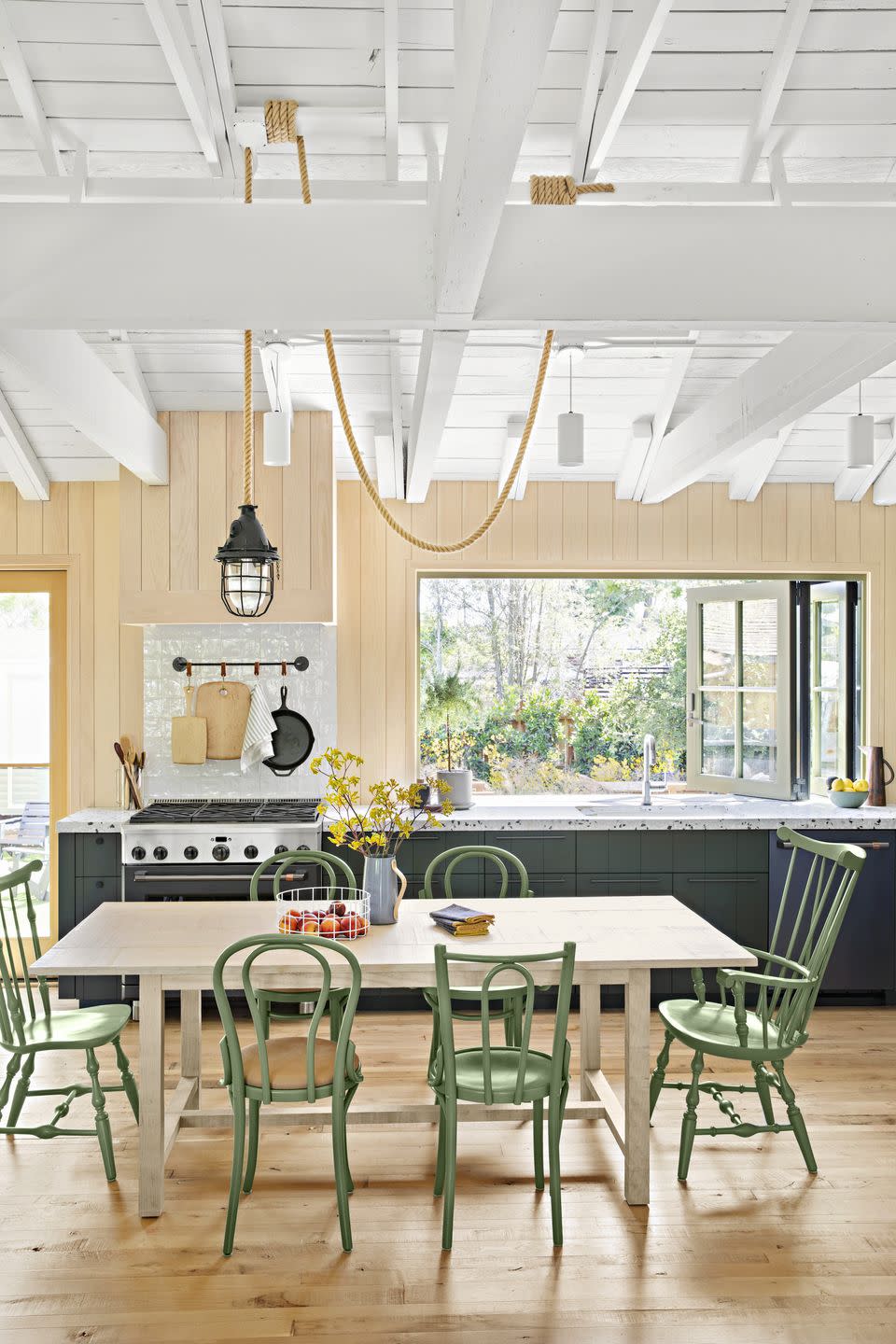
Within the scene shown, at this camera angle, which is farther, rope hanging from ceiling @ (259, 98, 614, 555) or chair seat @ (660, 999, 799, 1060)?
chair seat @ (660, 999, 799, 1060)

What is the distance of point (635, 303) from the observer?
8.35 feet

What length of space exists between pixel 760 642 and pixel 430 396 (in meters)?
2.70

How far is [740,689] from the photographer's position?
18.2 ft

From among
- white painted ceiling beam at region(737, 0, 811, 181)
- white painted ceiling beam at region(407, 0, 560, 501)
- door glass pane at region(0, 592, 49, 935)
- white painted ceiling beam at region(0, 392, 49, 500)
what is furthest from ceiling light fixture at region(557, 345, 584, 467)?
door glass pane at region(0, 592, 49, 935)

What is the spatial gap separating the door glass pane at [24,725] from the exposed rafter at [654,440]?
118 inches

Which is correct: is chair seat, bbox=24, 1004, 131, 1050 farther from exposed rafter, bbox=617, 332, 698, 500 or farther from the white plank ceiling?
exposed rafter, bbox=617, 332, 698, 500

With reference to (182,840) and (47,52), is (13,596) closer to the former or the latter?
(182,840)

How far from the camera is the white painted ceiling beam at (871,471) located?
5.18 m

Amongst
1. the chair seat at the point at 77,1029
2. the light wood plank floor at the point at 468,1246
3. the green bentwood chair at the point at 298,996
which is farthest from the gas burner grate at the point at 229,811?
the light wood plank floor at the point at 468,1246

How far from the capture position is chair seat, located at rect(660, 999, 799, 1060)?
10.7 ft

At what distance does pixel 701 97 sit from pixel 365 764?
337cm

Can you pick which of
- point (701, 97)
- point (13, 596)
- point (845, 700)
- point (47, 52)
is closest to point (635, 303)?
point (701, 97)

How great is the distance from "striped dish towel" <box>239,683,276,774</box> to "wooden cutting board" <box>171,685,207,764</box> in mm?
201

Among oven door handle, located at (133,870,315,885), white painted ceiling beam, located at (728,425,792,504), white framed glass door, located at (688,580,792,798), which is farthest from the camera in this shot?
white framed glass door, located at (688,580,792,798)
